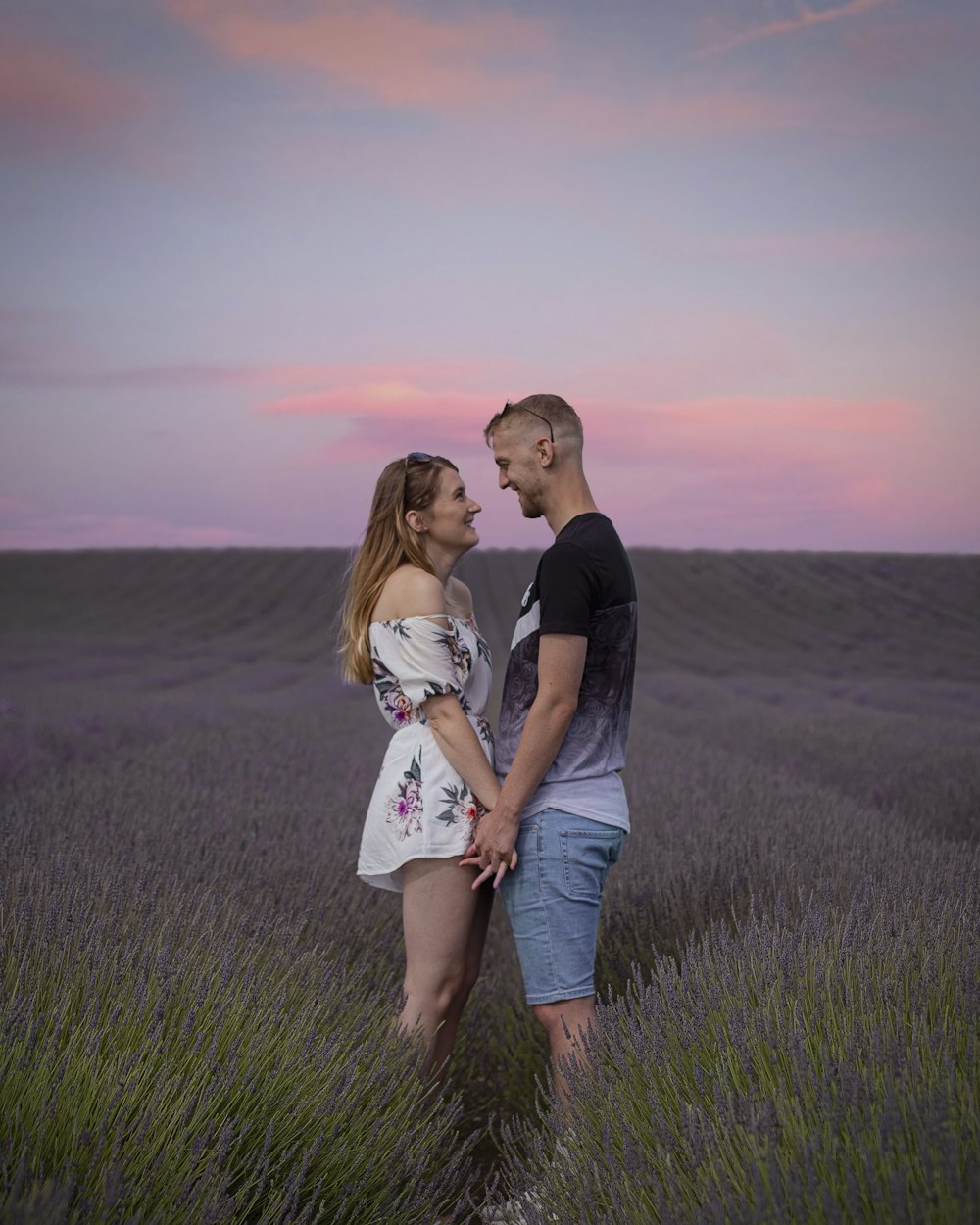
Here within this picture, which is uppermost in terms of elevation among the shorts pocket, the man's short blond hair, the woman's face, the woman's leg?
the man's short blond hair

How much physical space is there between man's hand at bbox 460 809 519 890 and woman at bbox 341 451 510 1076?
69 mm

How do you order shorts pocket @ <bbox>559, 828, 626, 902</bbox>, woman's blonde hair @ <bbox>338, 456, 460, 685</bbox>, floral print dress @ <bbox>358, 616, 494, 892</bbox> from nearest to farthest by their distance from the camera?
shorts pocket @ <bbox>559, 828, 626, 902</bbox>
floral print dress @ <bbox>358, 616, 494, 892</bbox>
woman's blonde hair @ <bbox>338, 456, 460, 685</bbox>

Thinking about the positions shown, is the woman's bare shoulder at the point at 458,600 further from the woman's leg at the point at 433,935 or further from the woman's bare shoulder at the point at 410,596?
the woman's leg at the point at 433,935

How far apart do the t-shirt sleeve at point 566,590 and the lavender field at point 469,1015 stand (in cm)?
75

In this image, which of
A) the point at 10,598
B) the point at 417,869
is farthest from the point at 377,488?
the point at 10,598

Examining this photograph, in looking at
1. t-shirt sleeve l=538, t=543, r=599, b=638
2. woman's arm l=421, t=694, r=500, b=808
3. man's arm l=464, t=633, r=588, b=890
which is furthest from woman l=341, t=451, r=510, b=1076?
t-shirt sleeve l=538, t=543, r=599, b=638

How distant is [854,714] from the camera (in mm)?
11914

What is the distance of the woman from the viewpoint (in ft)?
8.13

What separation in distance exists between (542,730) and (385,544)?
0.69 m

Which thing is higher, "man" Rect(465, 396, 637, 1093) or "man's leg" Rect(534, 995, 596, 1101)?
"man" Rect(465, 396, 637, 1093)

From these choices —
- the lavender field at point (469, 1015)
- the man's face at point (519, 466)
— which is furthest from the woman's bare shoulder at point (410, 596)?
the lavender field at point (469, 1015)

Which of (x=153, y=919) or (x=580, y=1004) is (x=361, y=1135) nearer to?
(x=580, y=1004)

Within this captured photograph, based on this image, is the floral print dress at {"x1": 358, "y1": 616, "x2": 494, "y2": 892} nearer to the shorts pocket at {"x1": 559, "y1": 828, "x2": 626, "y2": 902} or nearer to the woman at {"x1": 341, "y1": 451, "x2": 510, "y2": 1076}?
the woman at {"x1": 341, "y1": 451, "x2": 510, "y2": 1076}

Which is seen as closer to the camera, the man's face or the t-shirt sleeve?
the t-shirt sleeve
